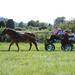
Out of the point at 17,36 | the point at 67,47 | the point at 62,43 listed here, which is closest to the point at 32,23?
the point at 17,36

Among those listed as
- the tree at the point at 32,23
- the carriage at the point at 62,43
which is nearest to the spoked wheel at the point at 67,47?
the carriage at the point at 62,43

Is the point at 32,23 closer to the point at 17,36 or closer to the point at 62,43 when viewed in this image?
the point at 17,36

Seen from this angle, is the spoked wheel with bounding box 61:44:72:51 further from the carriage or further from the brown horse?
the brown horse

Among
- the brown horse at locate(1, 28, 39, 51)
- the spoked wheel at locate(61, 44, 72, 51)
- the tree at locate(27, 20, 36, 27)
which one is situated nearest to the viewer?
the spoked wheel at locate(61, 44, 72, 51)

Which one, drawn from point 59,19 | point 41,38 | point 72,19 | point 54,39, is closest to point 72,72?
point 54,39

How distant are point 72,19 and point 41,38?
70.0ft

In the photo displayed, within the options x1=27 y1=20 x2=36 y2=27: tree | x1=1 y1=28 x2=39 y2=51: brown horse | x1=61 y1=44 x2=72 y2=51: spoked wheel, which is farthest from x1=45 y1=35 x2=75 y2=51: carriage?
x1=27 y1=20 x2=36 y2=27: tree

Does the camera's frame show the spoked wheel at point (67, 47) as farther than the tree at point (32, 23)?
No

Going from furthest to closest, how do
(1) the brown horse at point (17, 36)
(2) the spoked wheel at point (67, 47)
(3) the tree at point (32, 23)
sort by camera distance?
(3) the tree at point (32, 23) < (1) the brown horse at point (17, 36) < (2) the spoked wheel at point (67, 47)

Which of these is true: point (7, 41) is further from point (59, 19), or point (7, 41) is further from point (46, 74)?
point (59, 19)

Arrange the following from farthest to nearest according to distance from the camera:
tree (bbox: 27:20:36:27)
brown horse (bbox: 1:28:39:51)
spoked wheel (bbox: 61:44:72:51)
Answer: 1. tree (bbox: 27:20:36:27)
2. brown horse (bbox: 1:28:39:51)
3. spoked wheel (bbox: 61:44:72:51)

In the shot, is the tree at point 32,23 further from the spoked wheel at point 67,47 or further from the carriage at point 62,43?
the spoked wheel at point 67,47

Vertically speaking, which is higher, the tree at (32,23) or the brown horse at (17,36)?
the brown horse at (17,36)

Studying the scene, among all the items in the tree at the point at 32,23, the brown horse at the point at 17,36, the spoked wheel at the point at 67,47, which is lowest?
the tree at the point at 32,23
